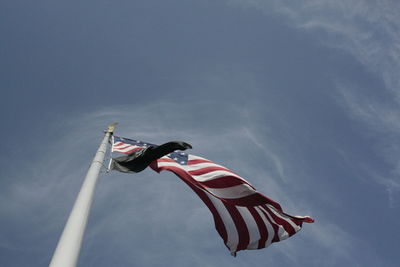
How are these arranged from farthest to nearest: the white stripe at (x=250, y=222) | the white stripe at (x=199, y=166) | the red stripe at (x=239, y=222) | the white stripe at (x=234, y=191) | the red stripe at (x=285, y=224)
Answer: the red stripe at (x=239, y=222), the white stripe at (x=250, y=222), the red stripe at (x=285, y=224), the white stripe at (x=199, y=166), the white stripe at (x=234, y=191)

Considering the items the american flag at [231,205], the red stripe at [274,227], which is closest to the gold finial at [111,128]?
the american flag at [231,205]

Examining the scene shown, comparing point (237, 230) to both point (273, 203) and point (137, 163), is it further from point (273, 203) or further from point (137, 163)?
point (137, 163)

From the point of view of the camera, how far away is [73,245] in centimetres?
623

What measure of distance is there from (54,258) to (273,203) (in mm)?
7442

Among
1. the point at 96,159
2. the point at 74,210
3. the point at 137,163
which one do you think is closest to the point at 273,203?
the point at 137,163

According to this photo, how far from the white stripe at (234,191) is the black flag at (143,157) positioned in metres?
2.33

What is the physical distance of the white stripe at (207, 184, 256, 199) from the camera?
11.8 metres

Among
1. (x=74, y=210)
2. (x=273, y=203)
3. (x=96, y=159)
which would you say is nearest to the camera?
(x=74, y=210)

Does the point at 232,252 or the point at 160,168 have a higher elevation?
the point at 160,168

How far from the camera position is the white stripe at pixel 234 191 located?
11797 mm

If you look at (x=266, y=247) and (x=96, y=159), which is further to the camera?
(x=266, y=247)

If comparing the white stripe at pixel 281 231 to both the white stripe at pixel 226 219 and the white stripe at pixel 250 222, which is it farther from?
the white stripe at pixel 226 219

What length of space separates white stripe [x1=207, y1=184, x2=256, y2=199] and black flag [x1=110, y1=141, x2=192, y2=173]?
2335mm

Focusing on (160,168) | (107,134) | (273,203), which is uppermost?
(107,134)
